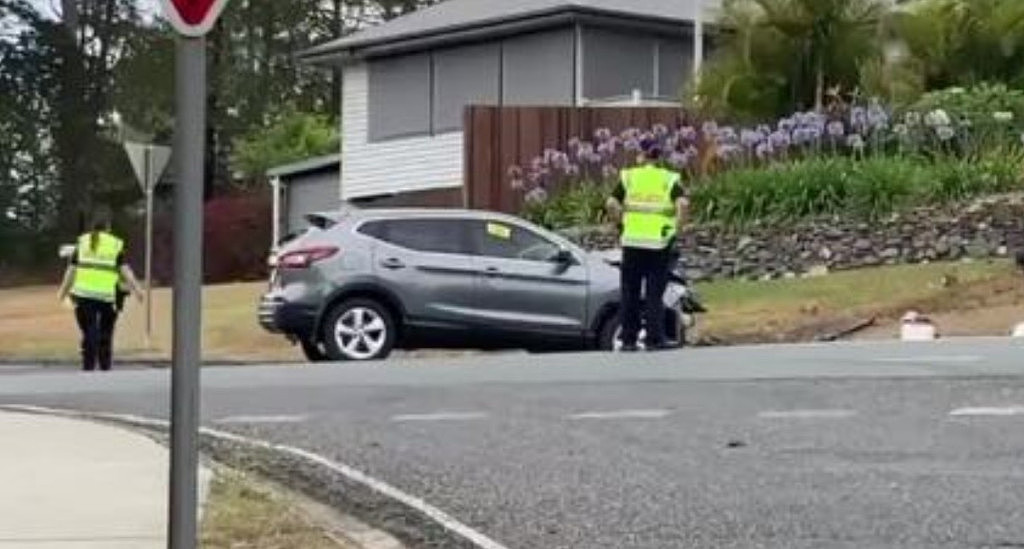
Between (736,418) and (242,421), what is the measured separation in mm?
3211

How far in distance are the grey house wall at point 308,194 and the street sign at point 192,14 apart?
132ft

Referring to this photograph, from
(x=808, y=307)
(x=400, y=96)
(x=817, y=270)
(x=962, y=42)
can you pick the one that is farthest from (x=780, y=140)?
(x=400, y=96)

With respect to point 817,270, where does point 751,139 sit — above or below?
above

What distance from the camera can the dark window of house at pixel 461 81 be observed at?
128 ft

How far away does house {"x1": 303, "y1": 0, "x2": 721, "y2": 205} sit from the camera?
123 feet

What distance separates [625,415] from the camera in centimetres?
1245

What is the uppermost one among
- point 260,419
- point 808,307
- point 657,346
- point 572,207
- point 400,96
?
point 400,96

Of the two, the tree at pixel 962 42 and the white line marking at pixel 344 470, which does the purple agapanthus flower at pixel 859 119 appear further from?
the white line marking at pixel 344 470

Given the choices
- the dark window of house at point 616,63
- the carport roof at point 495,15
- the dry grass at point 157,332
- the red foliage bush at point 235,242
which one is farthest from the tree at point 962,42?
the red foliage bush at point 235,242

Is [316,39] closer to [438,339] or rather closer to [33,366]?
[33,366]

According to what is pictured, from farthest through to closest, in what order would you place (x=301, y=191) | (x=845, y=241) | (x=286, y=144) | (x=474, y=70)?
(x=286, y=144) → (x=301, y=191) → (x=474, y=70) → (x=845, y=241)

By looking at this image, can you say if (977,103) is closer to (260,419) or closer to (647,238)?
(647,238)

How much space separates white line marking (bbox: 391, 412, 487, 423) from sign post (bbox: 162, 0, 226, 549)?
6.78 m

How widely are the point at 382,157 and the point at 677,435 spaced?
29.9 metres
